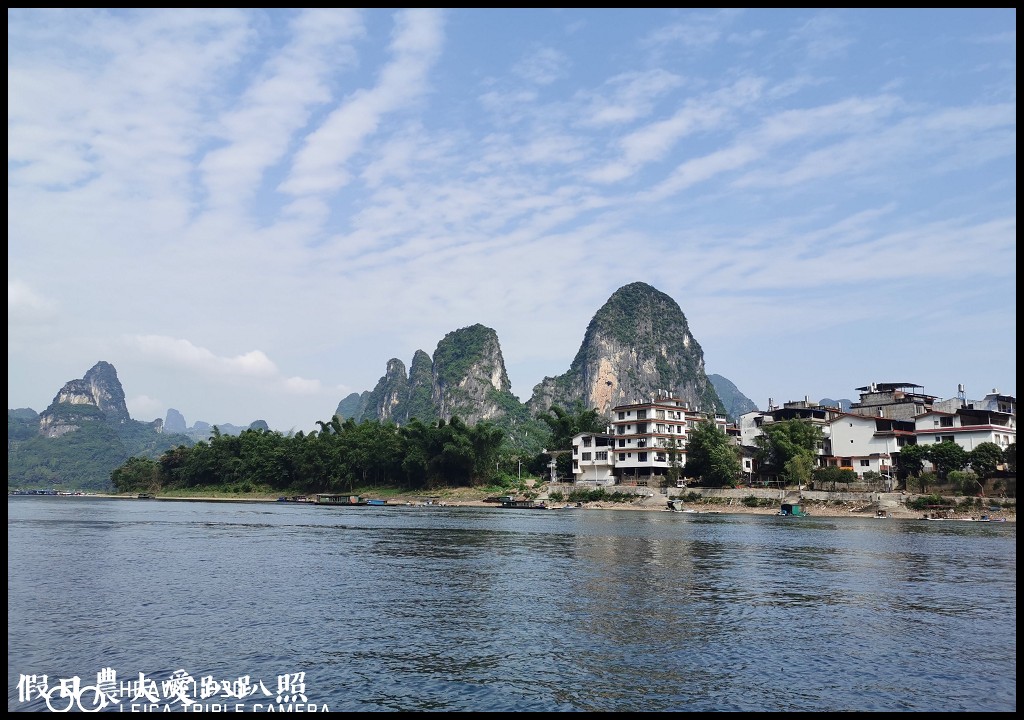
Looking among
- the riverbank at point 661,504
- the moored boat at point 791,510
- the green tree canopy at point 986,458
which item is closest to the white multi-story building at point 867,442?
the riverbank at point 661,504

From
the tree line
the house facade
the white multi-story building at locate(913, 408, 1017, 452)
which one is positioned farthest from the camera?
the house facade

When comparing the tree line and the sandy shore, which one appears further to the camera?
the tree line

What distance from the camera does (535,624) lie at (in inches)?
795

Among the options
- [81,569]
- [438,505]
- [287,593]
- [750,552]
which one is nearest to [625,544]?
[750,552]

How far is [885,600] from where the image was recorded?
81.9 ft

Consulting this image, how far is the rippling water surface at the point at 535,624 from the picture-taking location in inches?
581

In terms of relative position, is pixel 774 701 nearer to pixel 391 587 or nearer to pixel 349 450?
pixel 391 587

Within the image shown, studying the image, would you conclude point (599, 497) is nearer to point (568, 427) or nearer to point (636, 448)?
point (636, 448)

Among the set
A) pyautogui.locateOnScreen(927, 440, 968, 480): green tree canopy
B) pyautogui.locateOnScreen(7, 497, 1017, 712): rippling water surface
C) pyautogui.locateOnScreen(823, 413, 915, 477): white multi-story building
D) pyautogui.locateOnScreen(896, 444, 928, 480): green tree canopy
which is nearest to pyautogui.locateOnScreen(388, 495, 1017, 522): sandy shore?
pyautogui.locateOnScreen(927, 440, 968, 480): green tree canopy

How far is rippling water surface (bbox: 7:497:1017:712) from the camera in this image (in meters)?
14.8

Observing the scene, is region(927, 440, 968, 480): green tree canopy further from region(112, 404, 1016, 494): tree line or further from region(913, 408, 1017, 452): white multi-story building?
region(913, 408, 1017, 452): white multi-story building

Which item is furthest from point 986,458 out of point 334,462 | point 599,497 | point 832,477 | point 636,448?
point 334,462

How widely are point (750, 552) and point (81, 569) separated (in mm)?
32504

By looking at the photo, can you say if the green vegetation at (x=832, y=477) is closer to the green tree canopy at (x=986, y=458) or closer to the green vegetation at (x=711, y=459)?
the green vegetation at (x=711, y=459)
